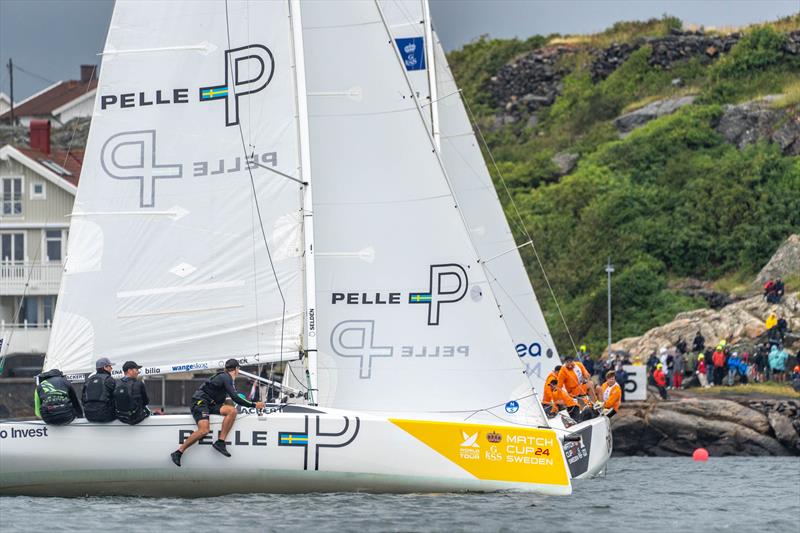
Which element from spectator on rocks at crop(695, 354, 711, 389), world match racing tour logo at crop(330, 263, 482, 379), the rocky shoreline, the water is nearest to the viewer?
the water

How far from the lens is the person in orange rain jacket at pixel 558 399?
87.1ft

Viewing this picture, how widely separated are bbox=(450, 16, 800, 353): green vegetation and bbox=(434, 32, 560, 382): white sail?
24.3 metres

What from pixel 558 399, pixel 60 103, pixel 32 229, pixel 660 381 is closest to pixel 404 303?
pixel 558 399

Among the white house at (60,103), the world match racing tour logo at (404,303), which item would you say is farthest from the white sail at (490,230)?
the white house at (60,103)

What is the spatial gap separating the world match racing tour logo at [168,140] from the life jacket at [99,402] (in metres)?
2.97

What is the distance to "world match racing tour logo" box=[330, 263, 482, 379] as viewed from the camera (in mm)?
21547

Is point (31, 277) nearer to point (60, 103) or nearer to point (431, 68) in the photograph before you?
point (431, 68)

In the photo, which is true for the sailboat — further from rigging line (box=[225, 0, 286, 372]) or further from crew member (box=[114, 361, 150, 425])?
crew member (box=[114, 361, 150, 425])

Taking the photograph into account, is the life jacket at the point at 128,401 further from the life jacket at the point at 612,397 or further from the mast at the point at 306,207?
the life jacket at the point at 612,397

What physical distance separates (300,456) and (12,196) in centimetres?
3489

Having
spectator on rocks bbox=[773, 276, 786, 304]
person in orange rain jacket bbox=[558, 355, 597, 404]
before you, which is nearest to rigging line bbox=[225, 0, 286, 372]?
person in orange rain jacket bbox=[558, 355, 597, 404]

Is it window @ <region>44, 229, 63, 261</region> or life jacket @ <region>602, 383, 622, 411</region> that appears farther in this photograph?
window @ <region>44, 229, 63, 261</region>

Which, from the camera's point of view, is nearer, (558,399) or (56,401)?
(56,401)

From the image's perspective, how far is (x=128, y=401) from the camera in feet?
67.5
